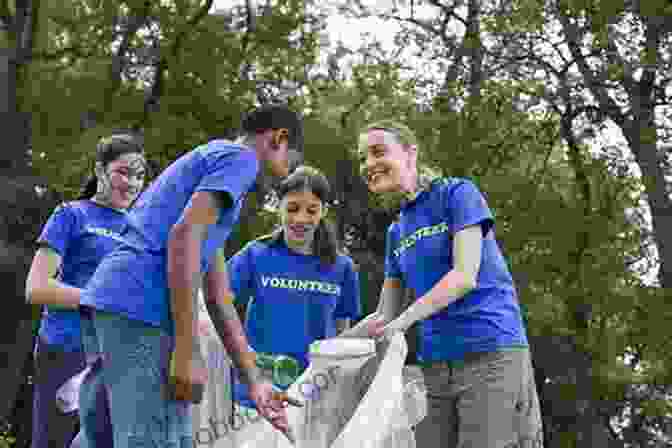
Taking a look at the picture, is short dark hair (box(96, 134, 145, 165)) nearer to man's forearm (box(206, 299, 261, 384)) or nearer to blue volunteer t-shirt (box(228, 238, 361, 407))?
blue volunteer t-shirt (box(228, 238, 361, 407))

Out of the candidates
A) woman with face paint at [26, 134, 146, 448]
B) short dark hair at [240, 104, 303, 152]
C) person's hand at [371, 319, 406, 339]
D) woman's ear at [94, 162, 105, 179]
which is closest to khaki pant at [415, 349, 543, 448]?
person's hand at [371, 319, 406, 339]

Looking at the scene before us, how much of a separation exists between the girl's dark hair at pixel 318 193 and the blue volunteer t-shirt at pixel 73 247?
0.73 m

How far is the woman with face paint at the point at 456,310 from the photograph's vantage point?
3.13 meters

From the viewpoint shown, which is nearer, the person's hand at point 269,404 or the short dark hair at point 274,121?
the short dark hair at point 274,121

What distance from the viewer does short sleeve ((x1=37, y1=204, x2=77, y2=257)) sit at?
407cm

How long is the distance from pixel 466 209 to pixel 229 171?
3.18 ft

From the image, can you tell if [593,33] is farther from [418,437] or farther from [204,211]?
[204,211]

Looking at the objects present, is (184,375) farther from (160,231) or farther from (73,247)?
(73,247)

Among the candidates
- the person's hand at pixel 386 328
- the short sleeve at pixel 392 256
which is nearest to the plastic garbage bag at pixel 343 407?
the person's hand at pixel 386 328

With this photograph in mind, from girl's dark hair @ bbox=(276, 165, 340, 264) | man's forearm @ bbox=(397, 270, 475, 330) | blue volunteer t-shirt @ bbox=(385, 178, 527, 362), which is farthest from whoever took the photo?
girl's dark hair @ bbox=(276, 165, 340, 264)

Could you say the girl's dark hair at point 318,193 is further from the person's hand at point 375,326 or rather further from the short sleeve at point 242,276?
the person's hand at point 375,326

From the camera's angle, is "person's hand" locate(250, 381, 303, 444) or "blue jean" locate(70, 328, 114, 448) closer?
"blue jean" locate(70, 328, 114, 448)

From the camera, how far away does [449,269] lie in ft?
10.8

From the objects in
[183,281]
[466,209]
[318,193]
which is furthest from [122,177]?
[183,281]
